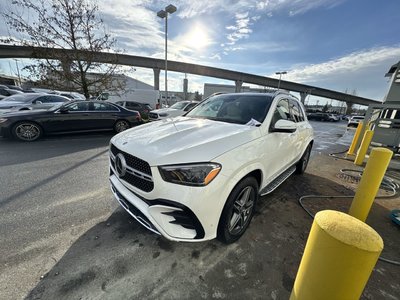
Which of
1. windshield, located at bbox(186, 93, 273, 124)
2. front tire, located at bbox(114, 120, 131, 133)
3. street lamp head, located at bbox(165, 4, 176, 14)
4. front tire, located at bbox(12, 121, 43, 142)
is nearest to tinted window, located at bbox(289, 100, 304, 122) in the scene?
windshield, located at bbox(186, 93, 273, 124)

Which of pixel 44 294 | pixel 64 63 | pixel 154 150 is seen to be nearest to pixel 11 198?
pixel 44 294

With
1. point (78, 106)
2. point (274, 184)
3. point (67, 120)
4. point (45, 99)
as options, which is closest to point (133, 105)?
point (45, 99)

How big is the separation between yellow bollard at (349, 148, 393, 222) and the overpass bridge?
42.9 feet

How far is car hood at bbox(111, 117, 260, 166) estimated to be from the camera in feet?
6.18

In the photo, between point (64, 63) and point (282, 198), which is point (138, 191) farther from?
point (64, 63)

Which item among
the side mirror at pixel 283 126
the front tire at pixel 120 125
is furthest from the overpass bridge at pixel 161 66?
the side mirror at pixel 283 126

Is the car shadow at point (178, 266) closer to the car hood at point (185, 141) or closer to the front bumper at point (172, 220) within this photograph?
the front bumper at point (172, 220)

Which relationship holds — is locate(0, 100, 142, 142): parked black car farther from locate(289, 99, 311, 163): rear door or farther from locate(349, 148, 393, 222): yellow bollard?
locate(349, 148, 393, 222): yellow bollard

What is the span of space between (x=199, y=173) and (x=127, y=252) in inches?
52.0

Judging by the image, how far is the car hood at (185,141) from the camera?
1.88 meters

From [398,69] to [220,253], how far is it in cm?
1053

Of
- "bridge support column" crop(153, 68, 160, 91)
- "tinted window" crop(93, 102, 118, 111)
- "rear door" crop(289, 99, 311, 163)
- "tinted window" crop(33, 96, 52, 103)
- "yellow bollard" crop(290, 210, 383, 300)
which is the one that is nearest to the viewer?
"yellow bollard" crop(290, 210, 383, 300)

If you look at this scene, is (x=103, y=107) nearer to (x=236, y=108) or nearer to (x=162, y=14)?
(x=236, y=108)

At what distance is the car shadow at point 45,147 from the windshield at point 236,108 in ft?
14.8
